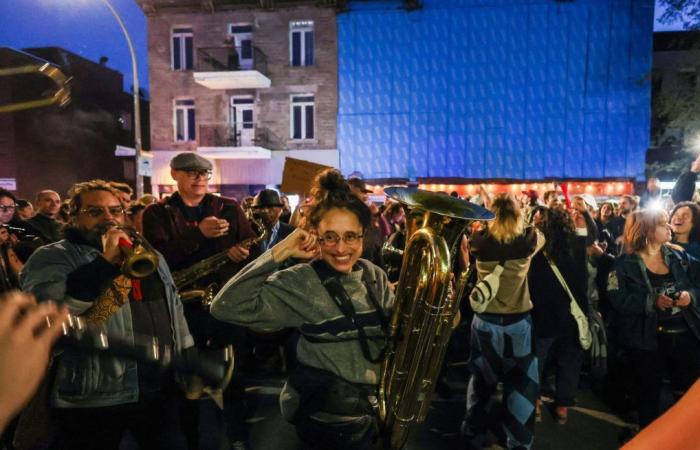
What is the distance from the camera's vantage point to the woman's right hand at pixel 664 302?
3.52 meters

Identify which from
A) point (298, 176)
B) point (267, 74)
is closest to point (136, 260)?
point (298, 176)

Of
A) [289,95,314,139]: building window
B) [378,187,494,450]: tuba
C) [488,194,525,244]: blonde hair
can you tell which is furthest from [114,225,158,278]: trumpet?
[289,95,314,139]: building window

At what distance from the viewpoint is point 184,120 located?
58.5 feet

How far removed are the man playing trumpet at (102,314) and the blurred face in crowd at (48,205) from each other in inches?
150

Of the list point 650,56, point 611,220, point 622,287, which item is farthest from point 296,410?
point 650,56

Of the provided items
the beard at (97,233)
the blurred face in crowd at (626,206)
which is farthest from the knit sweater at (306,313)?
the blurred face in crowd at (626,206)

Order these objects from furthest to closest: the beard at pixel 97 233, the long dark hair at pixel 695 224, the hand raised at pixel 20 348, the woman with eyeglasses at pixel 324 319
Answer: the long dark hair at pixel 695 224 < the beard at pixel 97 233 < the woman with eyeglasses at pixel 324 319 < the hand raised at pixel 20 348

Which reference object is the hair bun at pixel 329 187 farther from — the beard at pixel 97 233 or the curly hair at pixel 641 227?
the curly hair at pixel 641 227

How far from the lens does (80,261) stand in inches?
90.4

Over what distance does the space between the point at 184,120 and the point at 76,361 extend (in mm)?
17238

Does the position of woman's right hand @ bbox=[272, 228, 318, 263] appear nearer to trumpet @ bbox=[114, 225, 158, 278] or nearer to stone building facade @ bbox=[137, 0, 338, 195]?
trumpet @ bbox=[114, 225, 158, 278]

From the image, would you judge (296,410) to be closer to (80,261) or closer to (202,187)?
(80,261)

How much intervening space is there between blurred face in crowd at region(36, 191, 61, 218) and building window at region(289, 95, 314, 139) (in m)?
12.0

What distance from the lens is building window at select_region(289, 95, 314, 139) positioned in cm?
1712
